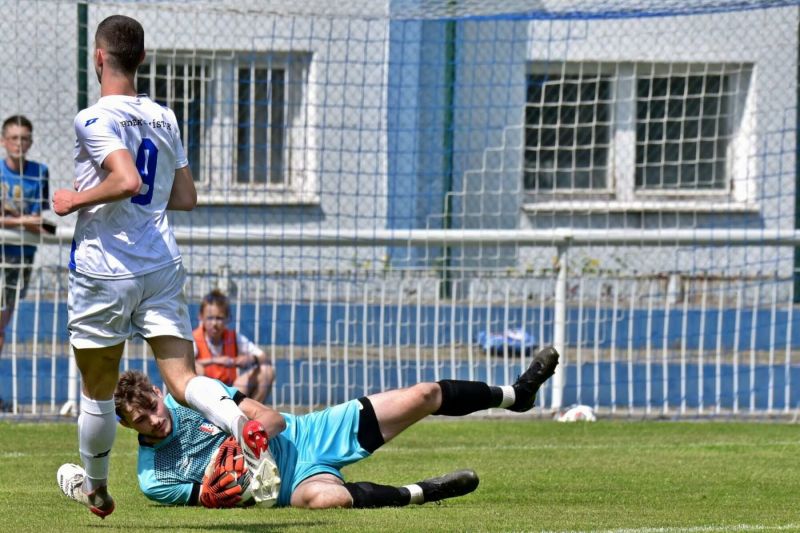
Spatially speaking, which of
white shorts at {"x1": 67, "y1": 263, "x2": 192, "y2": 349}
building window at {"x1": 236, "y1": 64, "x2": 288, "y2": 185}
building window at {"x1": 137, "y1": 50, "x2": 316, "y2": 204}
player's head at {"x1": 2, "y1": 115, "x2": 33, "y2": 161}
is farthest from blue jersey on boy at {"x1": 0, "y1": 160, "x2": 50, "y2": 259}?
white shorts at {"x1": 67, "y1": 263, "x2": 192, "y2": 349}

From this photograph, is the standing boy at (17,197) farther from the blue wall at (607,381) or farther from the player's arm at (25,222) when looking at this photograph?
the blue wall at (607,381)

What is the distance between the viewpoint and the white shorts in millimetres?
5543

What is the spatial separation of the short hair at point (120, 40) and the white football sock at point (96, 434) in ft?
4.44

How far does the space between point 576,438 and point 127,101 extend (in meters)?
5.42

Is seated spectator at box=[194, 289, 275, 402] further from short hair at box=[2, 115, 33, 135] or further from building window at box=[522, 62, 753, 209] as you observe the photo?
building window at box=[522, 62, 753, 209]

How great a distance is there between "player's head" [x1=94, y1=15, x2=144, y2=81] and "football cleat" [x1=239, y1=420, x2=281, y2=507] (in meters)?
1.53

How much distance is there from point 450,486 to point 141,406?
1.49 metres

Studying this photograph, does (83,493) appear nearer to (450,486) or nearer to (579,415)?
(450,486)

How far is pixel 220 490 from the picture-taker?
6.65m

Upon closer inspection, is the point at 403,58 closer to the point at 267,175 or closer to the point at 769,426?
the point at 267,175

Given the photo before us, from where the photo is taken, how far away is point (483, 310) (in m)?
12.3

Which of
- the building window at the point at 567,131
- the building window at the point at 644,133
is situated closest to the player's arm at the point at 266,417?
the building window at the point at 644,133

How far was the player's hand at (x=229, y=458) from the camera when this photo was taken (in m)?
6.68

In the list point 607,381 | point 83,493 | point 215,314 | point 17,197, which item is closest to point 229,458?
point 83,493
